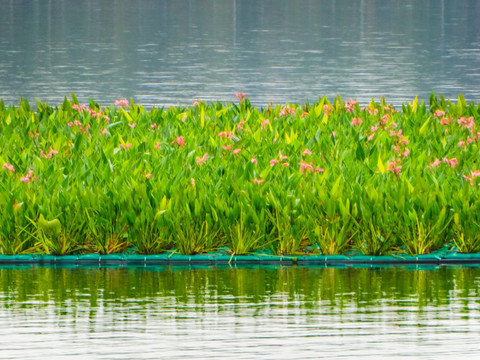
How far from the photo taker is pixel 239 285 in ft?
31.0

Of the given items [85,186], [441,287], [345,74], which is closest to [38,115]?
[85,186]

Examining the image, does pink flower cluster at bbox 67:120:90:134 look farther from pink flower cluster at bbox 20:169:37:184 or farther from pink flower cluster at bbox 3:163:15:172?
pink flower cluster at bbox 20:169:37:184

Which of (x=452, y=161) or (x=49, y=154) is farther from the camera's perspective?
(x=49, y=154)

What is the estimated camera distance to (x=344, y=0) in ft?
324

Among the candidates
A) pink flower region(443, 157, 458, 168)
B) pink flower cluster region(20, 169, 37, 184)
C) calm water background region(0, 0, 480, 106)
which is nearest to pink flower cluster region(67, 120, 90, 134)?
pink flower cluster region(20, 169, 37, 184)

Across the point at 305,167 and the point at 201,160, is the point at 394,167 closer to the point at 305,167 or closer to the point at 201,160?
the point at 305,167

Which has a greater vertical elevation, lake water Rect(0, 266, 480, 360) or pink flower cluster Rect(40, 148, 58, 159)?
pink flower cluster Rect(40, 148, 58, 159)

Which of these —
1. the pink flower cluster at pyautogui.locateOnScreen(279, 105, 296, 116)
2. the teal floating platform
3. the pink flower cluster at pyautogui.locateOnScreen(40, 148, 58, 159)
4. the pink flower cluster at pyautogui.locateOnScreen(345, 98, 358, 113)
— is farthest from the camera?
the pink flower cluster at pyautogui.locateOnScreen(345, 98, 358, 113)

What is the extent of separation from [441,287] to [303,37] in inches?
1642

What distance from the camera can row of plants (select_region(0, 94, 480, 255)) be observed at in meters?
10.5

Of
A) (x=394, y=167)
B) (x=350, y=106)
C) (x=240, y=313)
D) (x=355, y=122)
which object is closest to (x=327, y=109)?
(x=350, y=106)

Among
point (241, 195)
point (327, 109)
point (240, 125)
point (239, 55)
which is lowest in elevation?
point (241, 195)

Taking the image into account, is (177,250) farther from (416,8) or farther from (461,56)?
(416,8)

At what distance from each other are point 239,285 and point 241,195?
155cm
